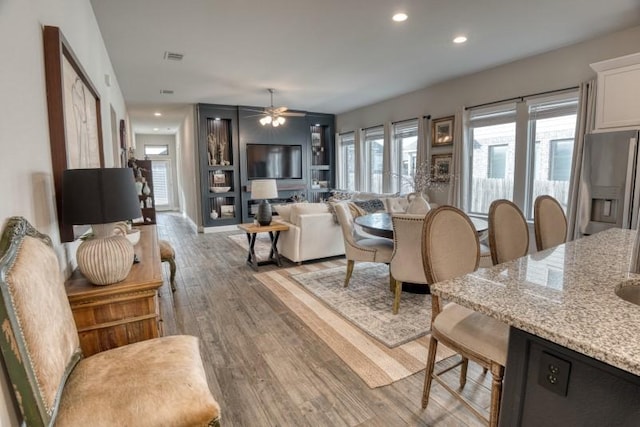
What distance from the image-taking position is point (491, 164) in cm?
526

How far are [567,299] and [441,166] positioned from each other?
5086mm

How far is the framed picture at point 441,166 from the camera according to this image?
19.0 feet

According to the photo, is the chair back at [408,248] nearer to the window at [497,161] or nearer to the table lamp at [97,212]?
the table lamp at [97,212]

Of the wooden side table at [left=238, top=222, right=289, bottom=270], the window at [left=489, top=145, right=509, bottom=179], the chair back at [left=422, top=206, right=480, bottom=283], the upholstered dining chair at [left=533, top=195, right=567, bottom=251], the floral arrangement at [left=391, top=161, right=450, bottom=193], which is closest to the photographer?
the chair back at [left=422, top=206, right=480, bottom=283]

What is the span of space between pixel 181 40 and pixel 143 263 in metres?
2.94

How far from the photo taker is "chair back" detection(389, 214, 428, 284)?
2.83 metres

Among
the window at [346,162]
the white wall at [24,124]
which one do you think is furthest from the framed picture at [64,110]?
the window at [346,162]

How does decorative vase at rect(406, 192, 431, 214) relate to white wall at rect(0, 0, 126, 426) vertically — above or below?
below

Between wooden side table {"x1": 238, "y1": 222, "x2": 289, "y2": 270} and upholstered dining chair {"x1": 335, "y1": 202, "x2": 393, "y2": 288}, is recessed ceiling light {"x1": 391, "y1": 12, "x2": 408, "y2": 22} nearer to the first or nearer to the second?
upholstered dining chair {"x1": 335, "y1": 202, "x2": 393, "y2": 288}

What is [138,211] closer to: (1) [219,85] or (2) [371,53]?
(2) [371,53]

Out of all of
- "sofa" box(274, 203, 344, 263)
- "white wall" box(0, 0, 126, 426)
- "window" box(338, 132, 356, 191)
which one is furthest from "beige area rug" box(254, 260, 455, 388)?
"window" box(338, 132, 356, 191)

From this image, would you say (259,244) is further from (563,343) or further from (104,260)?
(563,343)

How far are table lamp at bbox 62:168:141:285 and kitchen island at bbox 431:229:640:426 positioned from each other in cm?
141

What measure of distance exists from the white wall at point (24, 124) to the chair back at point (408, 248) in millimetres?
2317
